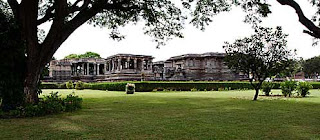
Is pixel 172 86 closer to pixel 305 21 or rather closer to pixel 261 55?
pixel 261 55

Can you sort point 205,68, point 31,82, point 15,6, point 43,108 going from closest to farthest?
point 43,108 → point 31,82 → point 15,6 → point 205,68

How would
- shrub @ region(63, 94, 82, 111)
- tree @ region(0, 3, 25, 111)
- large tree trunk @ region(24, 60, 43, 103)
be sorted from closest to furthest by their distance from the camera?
tree @ region(0, 3, 25, 111) < large tree trunk @ region(24, 60, 43, 103) < shrub @ region(63, 94, 82, 111)

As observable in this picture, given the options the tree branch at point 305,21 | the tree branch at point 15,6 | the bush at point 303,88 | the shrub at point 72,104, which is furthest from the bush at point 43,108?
the bush at point 303,88

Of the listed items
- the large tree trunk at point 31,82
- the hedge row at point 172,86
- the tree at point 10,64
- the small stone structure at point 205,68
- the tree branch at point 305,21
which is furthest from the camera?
the small stone structure at point 205,68

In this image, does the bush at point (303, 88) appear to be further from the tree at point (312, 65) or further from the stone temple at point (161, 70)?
the tree at point (312, 65)

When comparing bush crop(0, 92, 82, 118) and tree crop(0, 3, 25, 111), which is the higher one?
tree crop(0, 3, 25, 111)

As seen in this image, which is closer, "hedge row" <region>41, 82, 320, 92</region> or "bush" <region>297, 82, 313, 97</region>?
"bush" <region>297, 82, 313, 97</region>

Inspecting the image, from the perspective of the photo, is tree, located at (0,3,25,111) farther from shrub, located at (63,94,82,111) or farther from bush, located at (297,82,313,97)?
bush, located at (297,82,313,97)

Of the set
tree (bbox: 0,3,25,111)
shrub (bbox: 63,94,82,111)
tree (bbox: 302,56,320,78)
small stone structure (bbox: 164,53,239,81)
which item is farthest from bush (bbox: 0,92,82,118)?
tree (bbox: 302,56,320,78)

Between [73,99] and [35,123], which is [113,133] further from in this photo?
[73,99]

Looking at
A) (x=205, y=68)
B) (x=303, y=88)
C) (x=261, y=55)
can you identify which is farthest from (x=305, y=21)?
(x=205, y=68)

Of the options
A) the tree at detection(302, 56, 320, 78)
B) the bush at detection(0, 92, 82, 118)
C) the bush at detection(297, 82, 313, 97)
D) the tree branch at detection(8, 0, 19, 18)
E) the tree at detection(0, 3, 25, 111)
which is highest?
the tree at detection(302, 56, 320, 78)

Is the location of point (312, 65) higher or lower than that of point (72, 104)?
higher


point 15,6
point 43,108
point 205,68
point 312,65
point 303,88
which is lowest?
point 43,108
